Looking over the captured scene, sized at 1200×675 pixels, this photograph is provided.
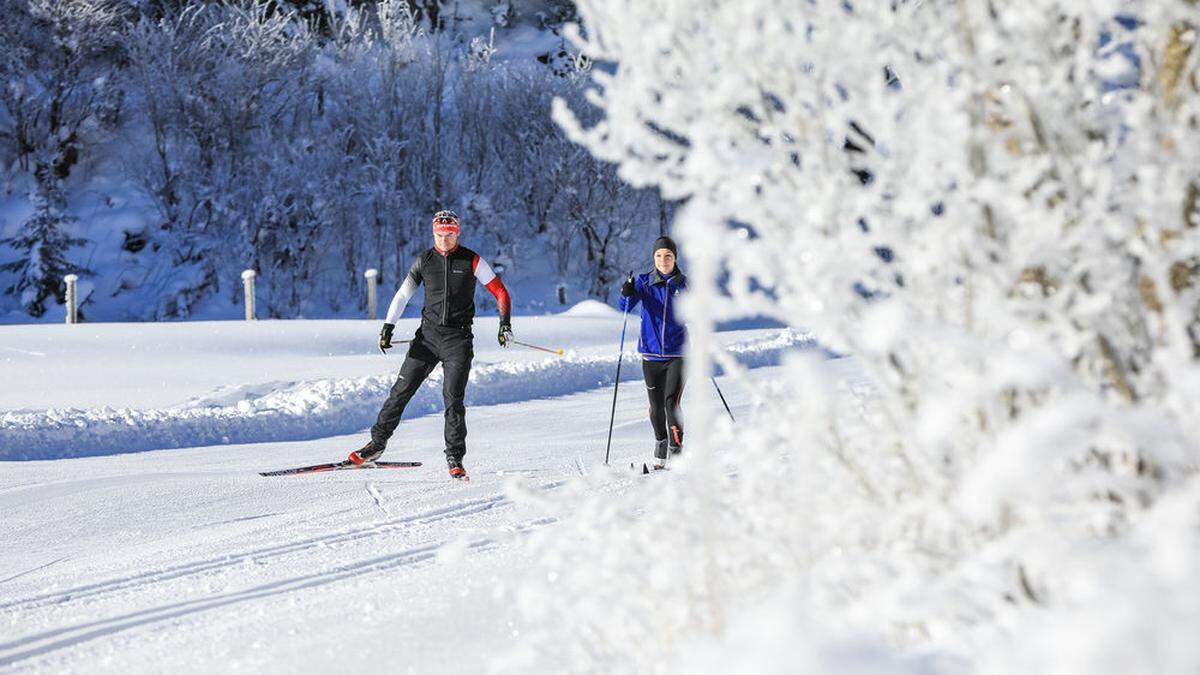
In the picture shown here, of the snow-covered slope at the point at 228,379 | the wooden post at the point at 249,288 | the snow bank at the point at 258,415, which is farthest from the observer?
the wooden post at the point at 249,288

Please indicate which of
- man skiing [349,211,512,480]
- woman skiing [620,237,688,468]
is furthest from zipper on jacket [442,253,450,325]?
woman skiing [620,237,688,468]

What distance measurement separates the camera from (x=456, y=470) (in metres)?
8.08

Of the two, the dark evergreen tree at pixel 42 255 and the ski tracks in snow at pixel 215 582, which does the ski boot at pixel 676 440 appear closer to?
the ski tracks in snow at pixel 215 582

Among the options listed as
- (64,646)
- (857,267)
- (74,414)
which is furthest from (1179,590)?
(74,414)

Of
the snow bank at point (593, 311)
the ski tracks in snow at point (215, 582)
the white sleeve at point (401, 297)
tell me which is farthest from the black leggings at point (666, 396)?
the snow bank at point (593, 311)

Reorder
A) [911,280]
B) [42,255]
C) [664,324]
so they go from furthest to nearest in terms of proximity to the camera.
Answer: [42,255], [664,324], [911,280]

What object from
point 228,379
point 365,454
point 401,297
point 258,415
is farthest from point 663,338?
point 228,379

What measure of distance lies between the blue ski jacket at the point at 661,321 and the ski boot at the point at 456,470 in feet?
5.99

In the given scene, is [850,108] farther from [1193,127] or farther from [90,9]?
[90,9]

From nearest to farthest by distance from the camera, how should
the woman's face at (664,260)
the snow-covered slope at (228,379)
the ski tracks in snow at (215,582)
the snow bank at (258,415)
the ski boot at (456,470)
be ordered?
the ski tracks in snow at (215,582) → the ski boot at (456,470) → the woman's face at (664,260) → the snow bank at (258,415) → the snow-covered slope at (228,379)

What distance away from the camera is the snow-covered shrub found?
191 cm

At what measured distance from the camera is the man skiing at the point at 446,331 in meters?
8.25

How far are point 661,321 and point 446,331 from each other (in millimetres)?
1809

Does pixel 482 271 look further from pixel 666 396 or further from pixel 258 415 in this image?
pixel 258 415
